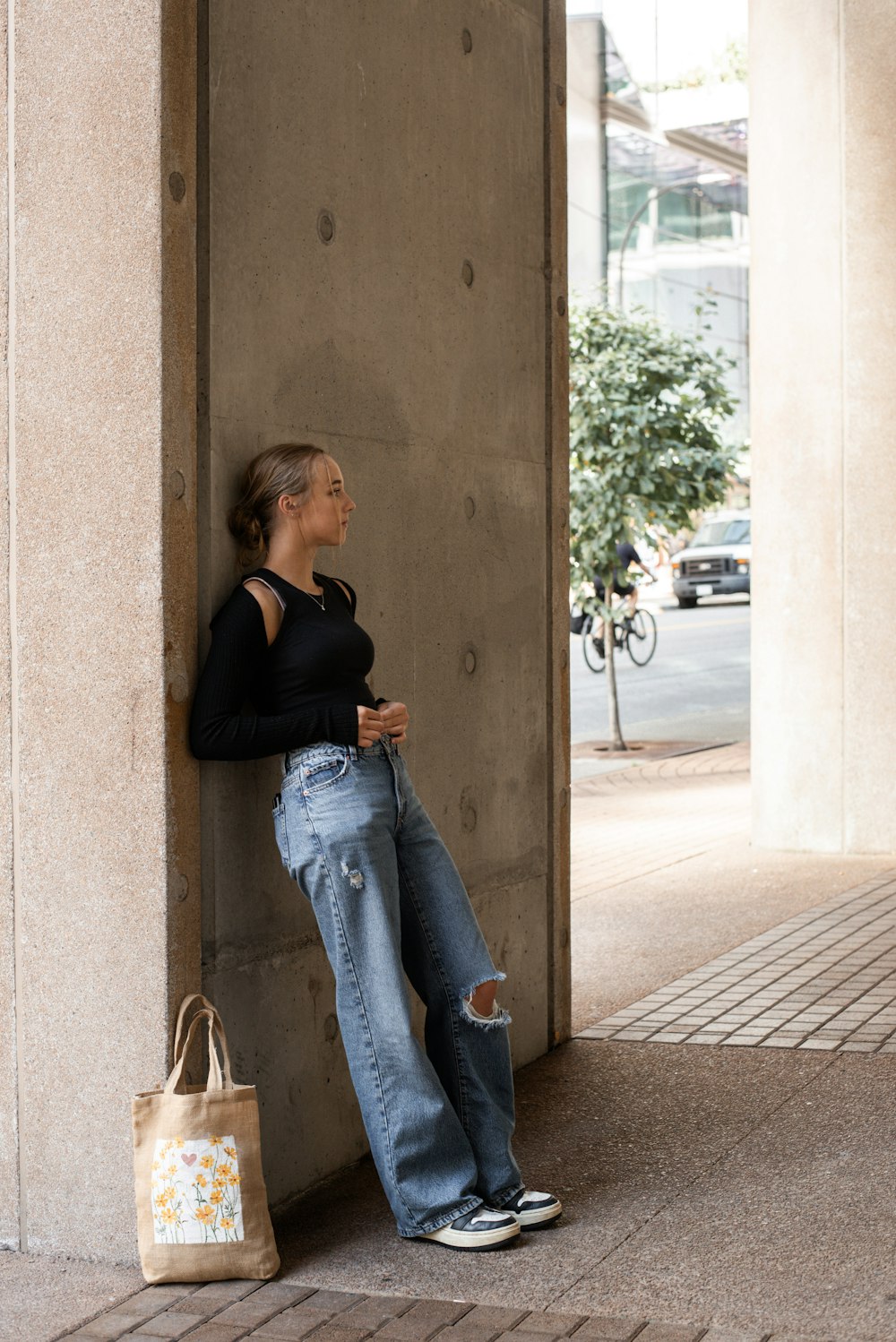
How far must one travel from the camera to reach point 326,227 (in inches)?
Result: 189

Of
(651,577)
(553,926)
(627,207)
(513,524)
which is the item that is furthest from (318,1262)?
(627,207)

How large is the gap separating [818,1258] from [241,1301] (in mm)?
1333

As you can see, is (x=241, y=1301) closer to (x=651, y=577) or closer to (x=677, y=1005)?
(x=677, y=1005)

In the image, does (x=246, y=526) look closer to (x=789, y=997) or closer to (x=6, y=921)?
(x=6, y=921)

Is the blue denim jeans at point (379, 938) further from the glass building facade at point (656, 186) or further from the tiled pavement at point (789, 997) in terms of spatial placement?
the glass building facade at point (656, 186)

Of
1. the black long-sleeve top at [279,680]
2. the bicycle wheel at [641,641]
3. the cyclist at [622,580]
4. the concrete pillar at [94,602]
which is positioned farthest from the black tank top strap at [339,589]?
the bicycle wheel at [641,641]

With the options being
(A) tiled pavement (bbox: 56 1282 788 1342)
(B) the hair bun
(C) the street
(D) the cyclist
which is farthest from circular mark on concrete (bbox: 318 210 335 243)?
(C) the street

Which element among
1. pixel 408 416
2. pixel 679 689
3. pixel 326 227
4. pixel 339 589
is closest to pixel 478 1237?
pixel 339 589

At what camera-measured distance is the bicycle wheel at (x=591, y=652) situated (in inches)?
906

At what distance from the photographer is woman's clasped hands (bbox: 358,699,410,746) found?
424 centimetres

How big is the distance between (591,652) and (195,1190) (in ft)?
76.2

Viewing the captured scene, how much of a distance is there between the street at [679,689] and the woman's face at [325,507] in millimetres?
10958

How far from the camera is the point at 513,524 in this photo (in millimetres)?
5957

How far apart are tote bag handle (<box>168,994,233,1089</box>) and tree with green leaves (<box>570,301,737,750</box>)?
11.0 metres
